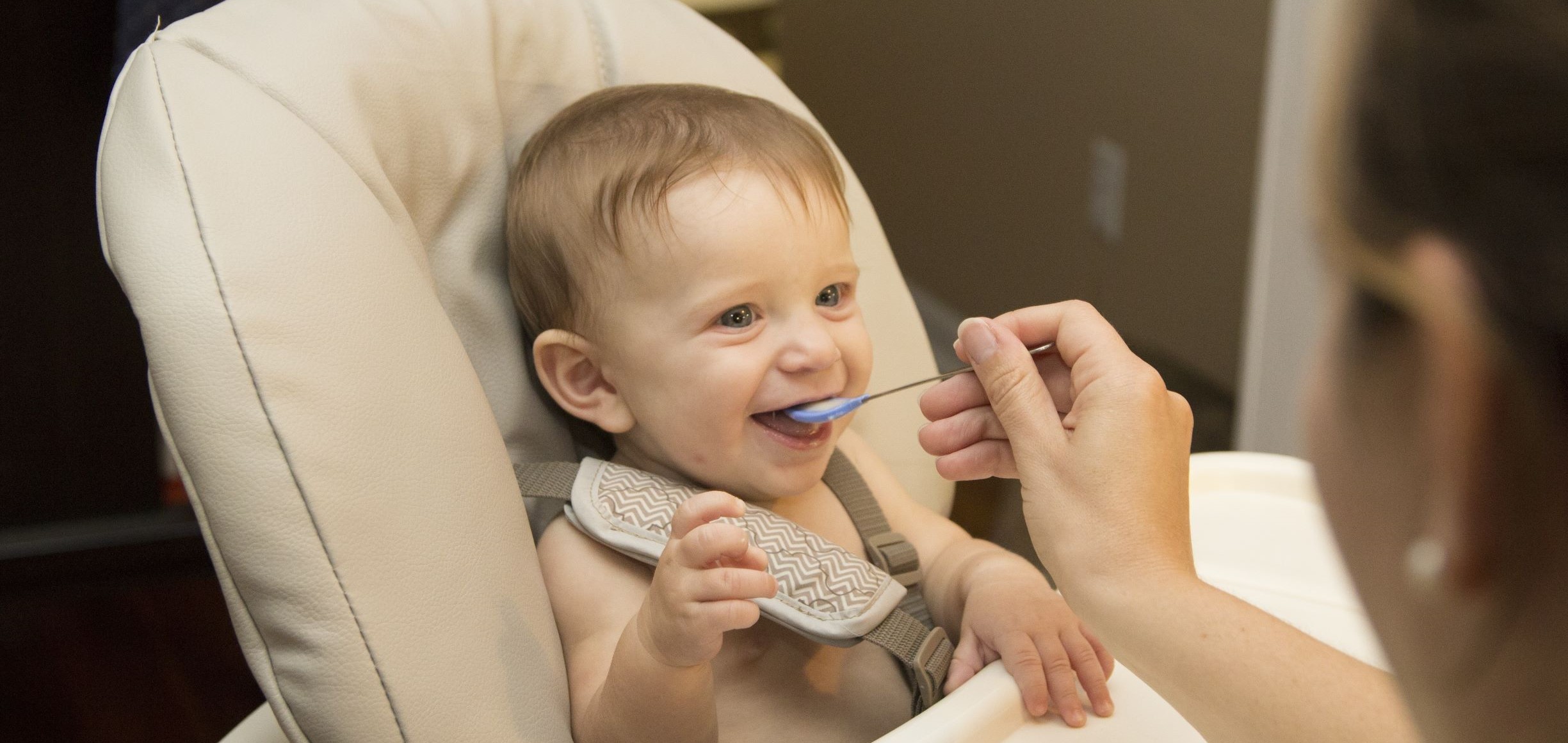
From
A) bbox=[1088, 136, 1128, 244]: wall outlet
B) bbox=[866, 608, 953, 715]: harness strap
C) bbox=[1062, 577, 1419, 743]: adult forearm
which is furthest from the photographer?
bbox=[1088, 136, 1128, 244]: wall outlet

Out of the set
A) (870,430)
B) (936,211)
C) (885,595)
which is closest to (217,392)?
(885,595)

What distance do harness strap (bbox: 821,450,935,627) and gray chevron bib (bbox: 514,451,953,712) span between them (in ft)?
0.11

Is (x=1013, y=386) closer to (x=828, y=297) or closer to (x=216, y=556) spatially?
(x=828, y=297)

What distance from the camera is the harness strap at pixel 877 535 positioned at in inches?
35.4

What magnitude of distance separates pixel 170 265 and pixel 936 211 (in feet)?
6.08

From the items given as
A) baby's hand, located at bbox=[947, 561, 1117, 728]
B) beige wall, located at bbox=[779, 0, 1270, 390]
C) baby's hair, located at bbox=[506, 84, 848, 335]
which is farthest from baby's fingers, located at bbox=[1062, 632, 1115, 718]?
beige wall, located at bbox=[779, 0, 1270, 390]

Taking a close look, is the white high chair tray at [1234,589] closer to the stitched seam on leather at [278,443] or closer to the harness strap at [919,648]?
the harness strap at [919,648]

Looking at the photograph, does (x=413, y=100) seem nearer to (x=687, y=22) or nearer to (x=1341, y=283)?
(x=687, y=22)

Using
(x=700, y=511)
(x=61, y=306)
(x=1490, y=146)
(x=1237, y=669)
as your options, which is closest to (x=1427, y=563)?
(x=1490, y=146)

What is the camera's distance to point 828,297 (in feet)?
2.84

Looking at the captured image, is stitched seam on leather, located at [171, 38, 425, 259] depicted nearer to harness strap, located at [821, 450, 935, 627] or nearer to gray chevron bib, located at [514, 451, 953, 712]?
gray chevron bib, located at [514, 451, 953, 712]

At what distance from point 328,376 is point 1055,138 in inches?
66.7

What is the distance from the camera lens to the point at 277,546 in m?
0.61

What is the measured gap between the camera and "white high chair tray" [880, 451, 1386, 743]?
706 mm
